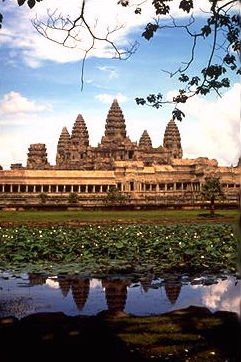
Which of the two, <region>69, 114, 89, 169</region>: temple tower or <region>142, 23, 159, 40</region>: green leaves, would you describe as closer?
<region>142, 23, 159, 40</region>: green leaves

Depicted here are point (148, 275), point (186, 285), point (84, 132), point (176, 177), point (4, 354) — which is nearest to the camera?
point (4, 354)

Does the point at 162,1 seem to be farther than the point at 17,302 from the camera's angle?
No

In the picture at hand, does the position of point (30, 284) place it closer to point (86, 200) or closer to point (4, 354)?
point (4, 354)

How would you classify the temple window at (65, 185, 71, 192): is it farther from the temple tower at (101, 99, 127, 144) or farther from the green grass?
the green grass

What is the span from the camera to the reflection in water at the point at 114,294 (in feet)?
29.8

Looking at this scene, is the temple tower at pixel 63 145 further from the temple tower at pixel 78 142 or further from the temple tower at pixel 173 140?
the temple tower at pixel 173 140

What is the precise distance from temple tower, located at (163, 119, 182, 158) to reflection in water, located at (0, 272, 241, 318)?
107 meters

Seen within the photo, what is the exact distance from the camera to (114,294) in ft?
33.1

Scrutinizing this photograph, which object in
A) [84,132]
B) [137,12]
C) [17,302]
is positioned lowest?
[17,302]

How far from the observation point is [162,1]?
8.96 m

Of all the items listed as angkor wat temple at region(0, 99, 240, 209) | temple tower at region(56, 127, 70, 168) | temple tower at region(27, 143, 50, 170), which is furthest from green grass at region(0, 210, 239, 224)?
temple tower at region(56, 127, 70, 168)

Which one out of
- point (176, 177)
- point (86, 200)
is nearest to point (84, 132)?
point (176, 177)

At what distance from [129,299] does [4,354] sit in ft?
12.6

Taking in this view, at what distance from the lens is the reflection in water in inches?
358
